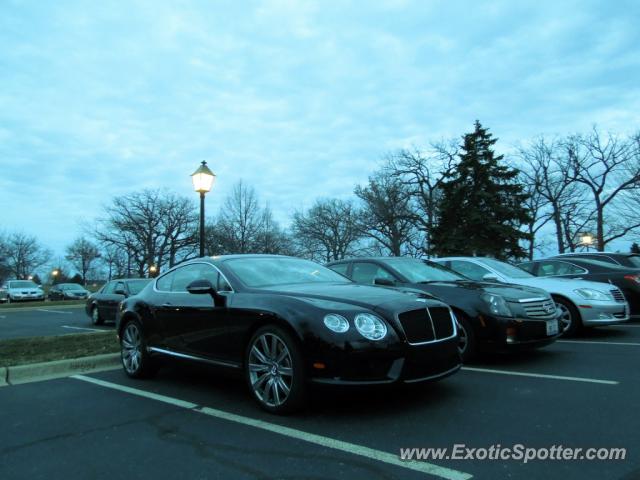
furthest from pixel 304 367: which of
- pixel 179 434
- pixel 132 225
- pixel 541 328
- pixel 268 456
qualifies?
pixel 132 225

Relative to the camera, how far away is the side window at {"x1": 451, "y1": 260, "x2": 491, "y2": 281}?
351 inches

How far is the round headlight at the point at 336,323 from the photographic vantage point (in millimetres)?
4012

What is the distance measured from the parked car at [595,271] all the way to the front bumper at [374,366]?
7443mm

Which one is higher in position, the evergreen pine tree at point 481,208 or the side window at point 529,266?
the evergreen pine tree at point 481,208

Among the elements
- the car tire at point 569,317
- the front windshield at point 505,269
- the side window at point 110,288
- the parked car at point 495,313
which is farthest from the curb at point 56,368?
the side window at point 110,288

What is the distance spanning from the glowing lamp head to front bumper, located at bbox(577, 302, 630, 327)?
318 inches

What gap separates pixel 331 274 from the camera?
5.85 metres

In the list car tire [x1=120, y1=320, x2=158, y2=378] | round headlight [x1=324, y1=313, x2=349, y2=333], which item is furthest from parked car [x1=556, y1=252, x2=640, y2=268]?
car tire [x1=120, y1=320, x2=158, y2=378]

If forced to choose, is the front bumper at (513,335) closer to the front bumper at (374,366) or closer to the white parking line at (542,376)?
the white parking line at (542,376)

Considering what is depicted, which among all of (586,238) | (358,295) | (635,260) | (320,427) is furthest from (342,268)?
(586,238)

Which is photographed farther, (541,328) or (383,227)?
(383,227)

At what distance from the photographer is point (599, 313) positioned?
834cm

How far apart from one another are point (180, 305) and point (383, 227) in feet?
142

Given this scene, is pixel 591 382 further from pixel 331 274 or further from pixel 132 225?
pixel 132 225
